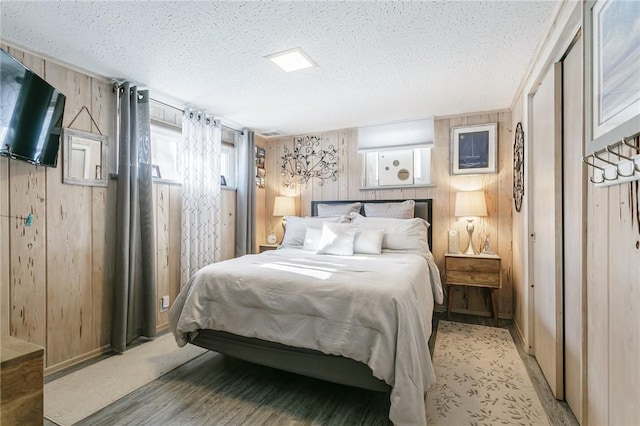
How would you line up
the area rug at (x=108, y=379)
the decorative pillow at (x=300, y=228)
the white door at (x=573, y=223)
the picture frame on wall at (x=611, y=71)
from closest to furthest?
the picture frame on wall at (x=611, y=71) < the white door at (x=573, y=223) < the area rug at (x=108, y=379) < the decorative pillow at (x=300, y=228)

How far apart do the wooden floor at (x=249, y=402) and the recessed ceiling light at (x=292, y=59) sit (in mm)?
2364

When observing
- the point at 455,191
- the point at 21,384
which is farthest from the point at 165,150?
the point at 455,191

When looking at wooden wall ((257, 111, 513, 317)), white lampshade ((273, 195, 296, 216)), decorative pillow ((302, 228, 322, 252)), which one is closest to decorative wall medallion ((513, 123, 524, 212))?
wooden wall ((257, 111, 513, 317))

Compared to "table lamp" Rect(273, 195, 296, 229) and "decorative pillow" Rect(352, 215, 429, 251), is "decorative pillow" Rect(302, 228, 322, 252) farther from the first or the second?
"table lamp" Rect(273, 195, 296, 229)

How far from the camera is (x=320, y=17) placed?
1818 millimetres

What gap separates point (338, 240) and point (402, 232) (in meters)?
0.71

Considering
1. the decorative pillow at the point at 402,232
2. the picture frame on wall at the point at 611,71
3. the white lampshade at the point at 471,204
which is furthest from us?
the white lampshade at the point at 471,204

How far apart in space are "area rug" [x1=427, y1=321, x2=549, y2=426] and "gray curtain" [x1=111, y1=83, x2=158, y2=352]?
8.16ft

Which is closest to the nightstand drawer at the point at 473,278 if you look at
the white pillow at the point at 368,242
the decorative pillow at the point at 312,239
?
the white pillow at the point at 368,242

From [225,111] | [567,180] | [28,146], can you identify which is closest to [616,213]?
[567,180]

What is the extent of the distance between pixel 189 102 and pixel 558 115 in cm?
323

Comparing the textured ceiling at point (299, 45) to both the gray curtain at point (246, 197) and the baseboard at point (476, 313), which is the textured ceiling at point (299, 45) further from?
the baseboard at point (476, 313)

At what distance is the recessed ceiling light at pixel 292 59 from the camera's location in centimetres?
223

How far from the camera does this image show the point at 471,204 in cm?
329
